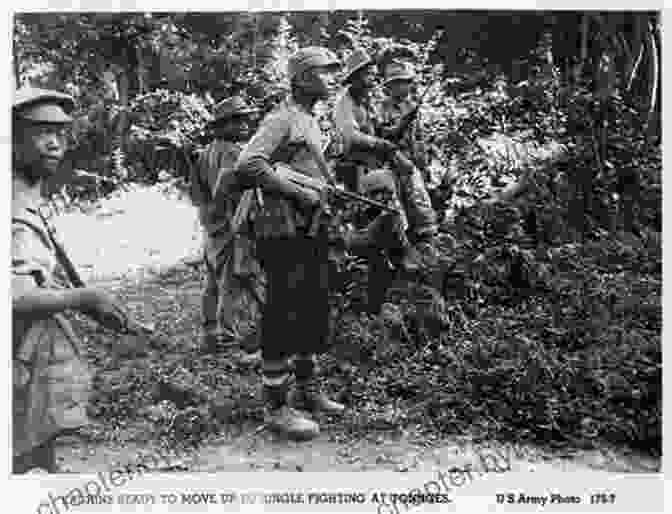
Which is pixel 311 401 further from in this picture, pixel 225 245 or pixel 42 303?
pixel 42 303

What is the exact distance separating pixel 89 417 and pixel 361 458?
215 centimetres

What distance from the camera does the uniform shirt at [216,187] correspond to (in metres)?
6.15

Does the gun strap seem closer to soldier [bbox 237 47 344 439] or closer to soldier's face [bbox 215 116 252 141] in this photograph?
soldier [bbox 237 47 344 439]

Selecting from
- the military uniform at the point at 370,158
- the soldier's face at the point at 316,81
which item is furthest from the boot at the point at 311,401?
the soldier's face at the point at 316,81

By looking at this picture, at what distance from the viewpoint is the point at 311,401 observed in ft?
19.2

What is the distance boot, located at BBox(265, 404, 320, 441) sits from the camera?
5.68 m

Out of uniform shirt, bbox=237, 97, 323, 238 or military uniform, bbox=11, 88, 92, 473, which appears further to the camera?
uniform shirt, bbox=237, 97, 323, 238

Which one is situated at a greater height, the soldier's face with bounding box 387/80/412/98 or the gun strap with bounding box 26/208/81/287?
the soldier's face with bounding box 387/80/412/98

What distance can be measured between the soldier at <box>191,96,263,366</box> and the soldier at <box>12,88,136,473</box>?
4.03 feet

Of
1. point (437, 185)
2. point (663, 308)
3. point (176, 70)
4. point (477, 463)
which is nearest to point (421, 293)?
point (437, 185)

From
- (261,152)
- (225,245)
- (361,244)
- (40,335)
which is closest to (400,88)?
(361,244)

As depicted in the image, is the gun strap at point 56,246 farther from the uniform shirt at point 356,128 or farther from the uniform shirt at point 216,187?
the uniform shirt at point 356,128

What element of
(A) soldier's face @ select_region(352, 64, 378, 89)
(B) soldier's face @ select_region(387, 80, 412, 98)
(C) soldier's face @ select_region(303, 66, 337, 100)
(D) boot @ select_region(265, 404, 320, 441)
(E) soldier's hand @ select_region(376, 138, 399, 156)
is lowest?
(D) boot @ select_region(265, 404, 320, 441)
